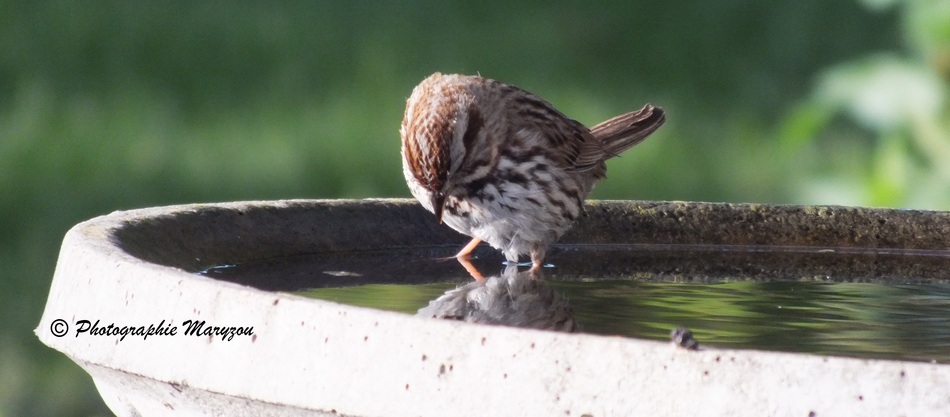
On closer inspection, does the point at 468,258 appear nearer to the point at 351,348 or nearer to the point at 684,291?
the point at 684,291

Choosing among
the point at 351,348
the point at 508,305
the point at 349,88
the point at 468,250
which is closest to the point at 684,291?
the point at 508,305

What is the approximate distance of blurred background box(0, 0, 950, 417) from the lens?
5.86 m

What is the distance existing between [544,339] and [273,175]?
483 cm

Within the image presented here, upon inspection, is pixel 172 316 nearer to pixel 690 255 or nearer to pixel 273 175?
pixel 690 255

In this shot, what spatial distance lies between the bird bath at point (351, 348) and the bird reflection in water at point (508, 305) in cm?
1

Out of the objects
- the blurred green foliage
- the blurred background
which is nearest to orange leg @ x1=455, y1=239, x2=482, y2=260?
the blurred green foliage

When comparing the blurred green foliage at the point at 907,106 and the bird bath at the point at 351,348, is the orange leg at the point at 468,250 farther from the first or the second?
the blurred green foliage at the point at 907,106

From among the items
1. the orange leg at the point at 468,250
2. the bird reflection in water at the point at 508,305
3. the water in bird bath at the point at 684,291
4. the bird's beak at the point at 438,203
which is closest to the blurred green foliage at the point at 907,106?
the water in bird bath at the point at 684,291

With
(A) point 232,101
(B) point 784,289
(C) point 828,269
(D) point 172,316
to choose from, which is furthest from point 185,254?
(A) point 232,101

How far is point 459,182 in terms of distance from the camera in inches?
107

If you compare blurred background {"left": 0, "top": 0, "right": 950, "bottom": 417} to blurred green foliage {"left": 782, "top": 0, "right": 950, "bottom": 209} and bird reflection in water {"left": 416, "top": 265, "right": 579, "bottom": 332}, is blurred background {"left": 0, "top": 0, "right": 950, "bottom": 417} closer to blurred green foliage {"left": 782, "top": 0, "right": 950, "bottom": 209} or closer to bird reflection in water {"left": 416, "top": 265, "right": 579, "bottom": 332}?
blurred green foliage {"left": 782, "top": 0, "right": 950, "bottom": 209}

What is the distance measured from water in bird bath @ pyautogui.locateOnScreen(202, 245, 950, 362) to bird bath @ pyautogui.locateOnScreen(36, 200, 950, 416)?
0.01 metres

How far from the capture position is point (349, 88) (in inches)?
255

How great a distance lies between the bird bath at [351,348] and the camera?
1.15 meters
